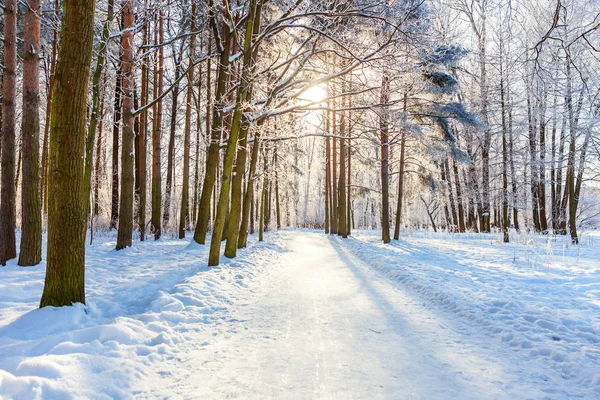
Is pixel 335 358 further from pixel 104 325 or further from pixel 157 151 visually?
pixel 157 151

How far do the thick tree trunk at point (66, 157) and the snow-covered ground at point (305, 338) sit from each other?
414mm

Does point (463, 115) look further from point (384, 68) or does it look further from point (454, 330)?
point (454, 330)

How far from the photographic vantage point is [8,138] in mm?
6570

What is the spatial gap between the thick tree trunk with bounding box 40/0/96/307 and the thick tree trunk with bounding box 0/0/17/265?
4065 millimetres

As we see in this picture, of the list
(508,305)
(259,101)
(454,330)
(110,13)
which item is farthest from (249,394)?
(110,13)

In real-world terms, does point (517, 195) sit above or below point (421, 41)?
below

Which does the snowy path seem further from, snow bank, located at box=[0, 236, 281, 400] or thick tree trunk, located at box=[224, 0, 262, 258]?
thick tree trunk, located at box=[224, 0, 262, 258]

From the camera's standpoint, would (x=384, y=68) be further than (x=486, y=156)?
No

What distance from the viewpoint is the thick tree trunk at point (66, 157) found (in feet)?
12.4

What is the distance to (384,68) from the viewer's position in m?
8.11

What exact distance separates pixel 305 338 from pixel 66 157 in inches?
140

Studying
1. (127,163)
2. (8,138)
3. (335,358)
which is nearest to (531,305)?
(335,358)

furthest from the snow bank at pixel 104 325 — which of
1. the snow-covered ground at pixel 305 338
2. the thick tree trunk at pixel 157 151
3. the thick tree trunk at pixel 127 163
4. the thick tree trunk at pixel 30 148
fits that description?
the thick tree trunk at pixel 157 151

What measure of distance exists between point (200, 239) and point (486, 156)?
18247mm
